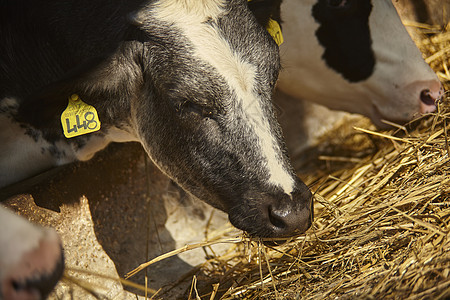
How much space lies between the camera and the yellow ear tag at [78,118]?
278 cm

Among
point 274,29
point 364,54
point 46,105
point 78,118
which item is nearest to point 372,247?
point 274,29

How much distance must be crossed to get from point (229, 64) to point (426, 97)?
170 cm

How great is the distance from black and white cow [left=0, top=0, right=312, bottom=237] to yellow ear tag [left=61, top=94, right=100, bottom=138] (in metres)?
0.02

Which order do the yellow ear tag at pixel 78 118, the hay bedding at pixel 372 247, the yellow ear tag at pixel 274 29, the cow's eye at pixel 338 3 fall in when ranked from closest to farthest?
1. the hay bedding at pixel 372 247
2. the yellow ear tag at pixel 78 118
3. the yellow ear tag at pixel 274 29
4. the cow's eye at pixel 338 3

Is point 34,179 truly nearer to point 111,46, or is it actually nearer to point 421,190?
point 111,46

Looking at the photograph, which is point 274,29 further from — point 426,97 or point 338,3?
point 426,97

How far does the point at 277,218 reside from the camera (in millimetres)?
2559

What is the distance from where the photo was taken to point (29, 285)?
1.96 metres

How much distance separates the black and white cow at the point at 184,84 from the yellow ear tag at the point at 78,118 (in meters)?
0.02

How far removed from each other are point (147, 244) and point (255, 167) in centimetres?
138

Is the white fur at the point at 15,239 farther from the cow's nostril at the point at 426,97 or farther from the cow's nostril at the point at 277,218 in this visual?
the cow's nostril at the point at 426,97

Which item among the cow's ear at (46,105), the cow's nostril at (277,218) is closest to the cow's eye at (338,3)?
the cow's nostril at (277,218)

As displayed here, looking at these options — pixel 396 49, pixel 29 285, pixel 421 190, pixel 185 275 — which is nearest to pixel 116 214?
pixel 185 275

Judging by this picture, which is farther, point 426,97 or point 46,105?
point 426,97
